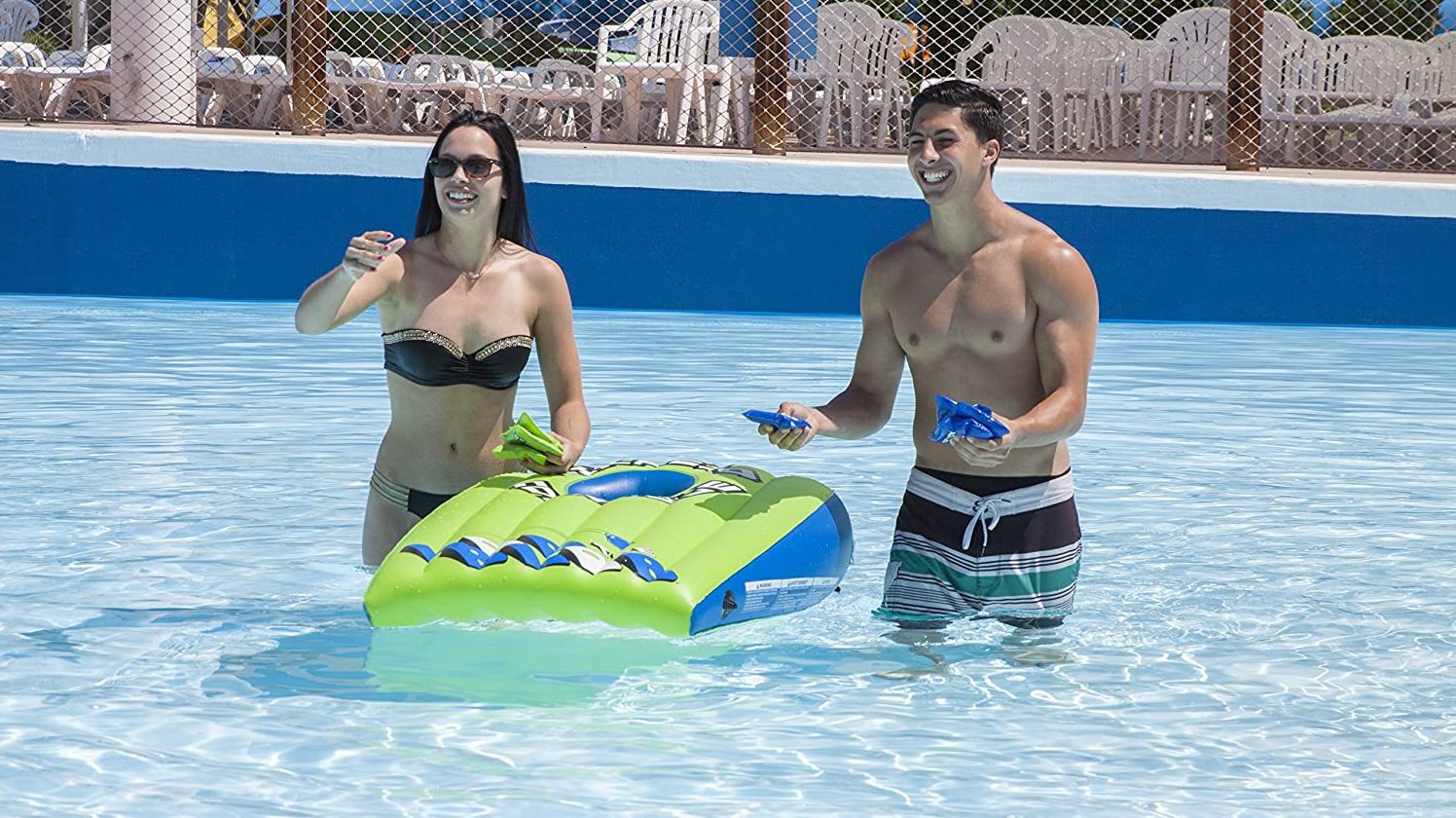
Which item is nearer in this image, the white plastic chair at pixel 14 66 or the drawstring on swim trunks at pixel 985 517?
the drawstring on swim trunks at pixel 985 517

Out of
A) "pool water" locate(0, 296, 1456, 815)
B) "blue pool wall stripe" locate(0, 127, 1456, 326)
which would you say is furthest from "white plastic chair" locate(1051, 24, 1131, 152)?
"pool water" locate(0, 296, 1456, 815)

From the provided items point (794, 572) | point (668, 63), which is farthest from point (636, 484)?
point (668, 63)

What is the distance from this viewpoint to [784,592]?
3.81 metres

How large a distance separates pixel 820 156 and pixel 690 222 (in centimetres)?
96

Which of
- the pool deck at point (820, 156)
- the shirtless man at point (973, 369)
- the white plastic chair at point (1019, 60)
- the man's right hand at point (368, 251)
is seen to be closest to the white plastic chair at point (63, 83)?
the pool deck at point (820, 156)

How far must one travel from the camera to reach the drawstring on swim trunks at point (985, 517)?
3.74 metres

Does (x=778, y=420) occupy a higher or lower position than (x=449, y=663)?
higher

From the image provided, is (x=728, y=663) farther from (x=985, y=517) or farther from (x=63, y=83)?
(x=63, y=83)

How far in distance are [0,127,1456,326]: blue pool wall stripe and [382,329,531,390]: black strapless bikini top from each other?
639 centimetres

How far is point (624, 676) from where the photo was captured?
3.80 metres

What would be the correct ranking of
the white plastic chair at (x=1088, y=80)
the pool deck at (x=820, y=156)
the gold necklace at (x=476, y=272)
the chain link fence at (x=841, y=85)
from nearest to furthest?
the gold necklace at (x=476, y=272), the pool deck at (x=820, y=156), the chain link fence at (x=841, y=85), the white plastic chair at (x=1088, y=80)

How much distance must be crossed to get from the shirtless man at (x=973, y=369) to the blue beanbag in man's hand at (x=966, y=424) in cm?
20

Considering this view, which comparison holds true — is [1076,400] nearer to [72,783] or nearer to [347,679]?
[347,679]

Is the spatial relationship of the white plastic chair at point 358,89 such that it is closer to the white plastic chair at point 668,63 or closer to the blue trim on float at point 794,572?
the white plastic chair at point 668,63
